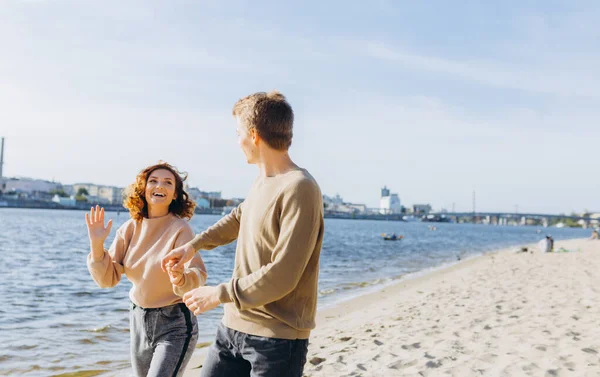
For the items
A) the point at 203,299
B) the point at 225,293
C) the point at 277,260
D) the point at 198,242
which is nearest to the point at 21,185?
the point at 198,242

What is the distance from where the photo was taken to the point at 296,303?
244cm

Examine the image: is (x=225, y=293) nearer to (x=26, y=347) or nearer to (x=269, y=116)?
(x=269, y=116)

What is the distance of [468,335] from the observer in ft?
23.4

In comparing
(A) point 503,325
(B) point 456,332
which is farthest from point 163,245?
(A) point 503,325

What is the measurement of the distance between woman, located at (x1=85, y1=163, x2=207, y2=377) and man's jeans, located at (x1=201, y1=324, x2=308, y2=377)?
1.74 ft

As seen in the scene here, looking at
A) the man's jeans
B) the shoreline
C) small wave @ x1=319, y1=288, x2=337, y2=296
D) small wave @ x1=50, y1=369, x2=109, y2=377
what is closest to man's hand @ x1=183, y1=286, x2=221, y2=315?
the man's jeans

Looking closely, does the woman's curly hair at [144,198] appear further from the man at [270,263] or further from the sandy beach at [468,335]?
the sandy beach at [468,335]

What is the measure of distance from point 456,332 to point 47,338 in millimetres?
6465

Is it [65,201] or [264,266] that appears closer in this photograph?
[264,266]

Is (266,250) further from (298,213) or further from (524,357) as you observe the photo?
(524,357)

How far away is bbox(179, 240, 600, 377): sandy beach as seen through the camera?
559 cm

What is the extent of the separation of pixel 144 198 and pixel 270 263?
1664 mm

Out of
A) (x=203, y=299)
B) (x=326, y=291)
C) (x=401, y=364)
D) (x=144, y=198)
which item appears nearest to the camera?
(x=203, y=299)

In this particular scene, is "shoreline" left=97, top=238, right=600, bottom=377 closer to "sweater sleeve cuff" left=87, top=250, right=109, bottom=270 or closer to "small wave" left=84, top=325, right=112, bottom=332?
"small wave" left=84, top=325, right=112, bottom=332
